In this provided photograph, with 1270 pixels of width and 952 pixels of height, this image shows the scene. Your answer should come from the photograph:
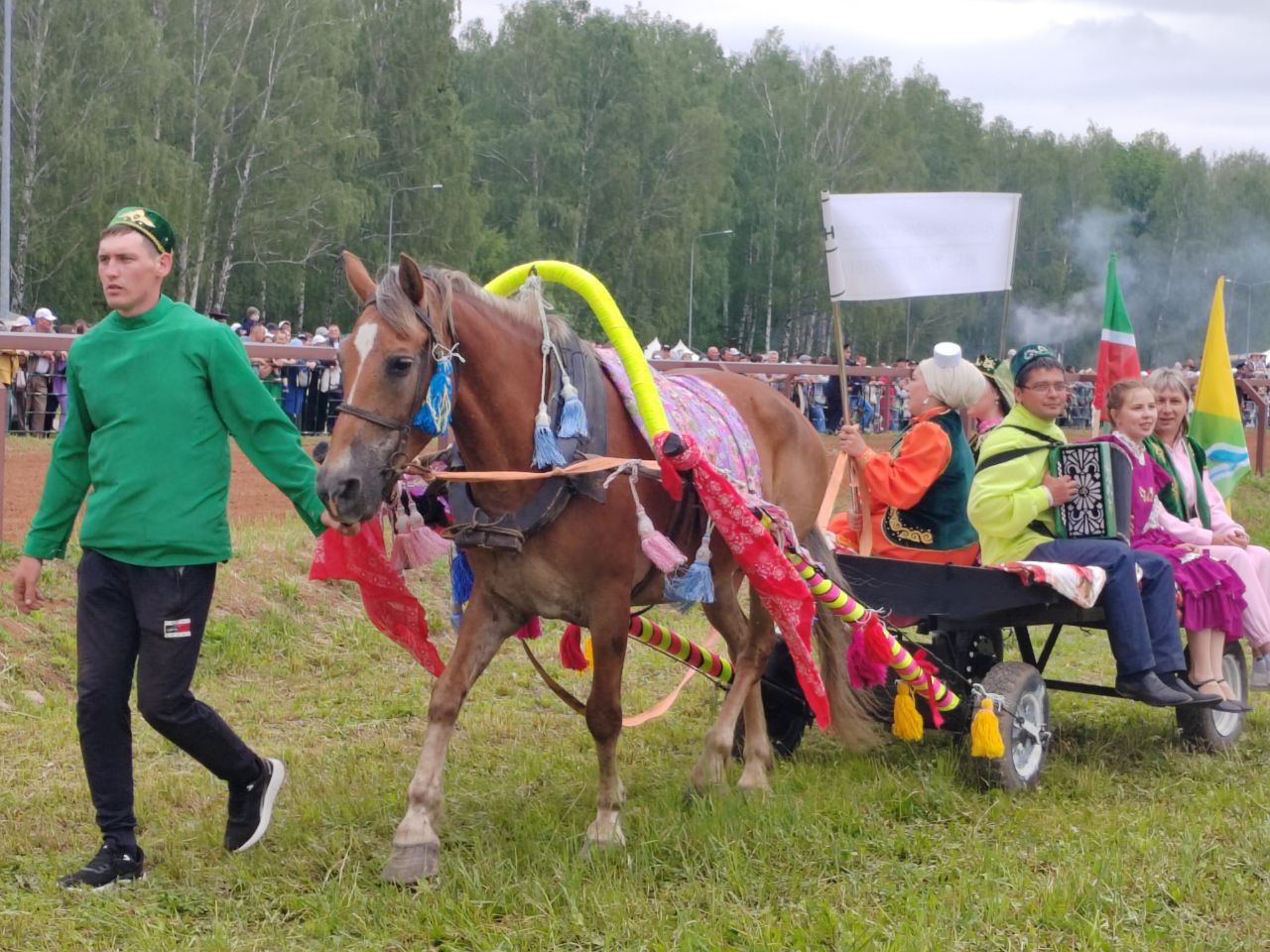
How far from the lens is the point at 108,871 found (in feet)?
14.6

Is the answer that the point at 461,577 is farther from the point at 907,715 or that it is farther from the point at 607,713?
the point at 907,715

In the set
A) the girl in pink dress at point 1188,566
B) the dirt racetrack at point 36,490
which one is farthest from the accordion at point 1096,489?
the dirt racetrack at point 36,490

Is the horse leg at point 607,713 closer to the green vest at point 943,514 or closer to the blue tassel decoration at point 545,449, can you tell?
the blue tassel decoration at point 545,449

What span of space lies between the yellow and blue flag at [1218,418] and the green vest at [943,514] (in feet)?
6.21

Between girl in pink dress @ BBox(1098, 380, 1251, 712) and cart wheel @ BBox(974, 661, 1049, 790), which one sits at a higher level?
girl in pink dress @ BBox(1098, 380, 1251, 712)

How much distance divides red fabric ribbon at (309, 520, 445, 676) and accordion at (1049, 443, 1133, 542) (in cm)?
267

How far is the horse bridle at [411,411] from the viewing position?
4320 mm

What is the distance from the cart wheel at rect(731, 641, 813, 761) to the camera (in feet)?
21.1

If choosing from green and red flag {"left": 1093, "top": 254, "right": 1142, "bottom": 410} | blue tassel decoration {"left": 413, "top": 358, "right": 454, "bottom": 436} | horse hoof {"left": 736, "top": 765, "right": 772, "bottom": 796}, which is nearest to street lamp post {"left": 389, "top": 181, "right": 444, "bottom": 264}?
green and red flag {"left": 1093, "top": 254, "right": 1142, "bottom": 410}

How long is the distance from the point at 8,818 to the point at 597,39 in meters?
41.9

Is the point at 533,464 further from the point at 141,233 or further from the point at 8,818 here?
the point at 8,818

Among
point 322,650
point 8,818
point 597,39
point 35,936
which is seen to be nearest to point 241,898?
point 35,936

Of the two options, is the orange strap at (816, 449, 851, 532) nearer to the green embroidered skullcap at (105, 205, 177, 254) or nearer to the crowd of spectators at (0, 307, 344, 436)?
the green embroidered skullcap at (105, 205, 177, 254)

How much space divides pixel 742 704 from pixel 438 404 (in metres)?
2.13
